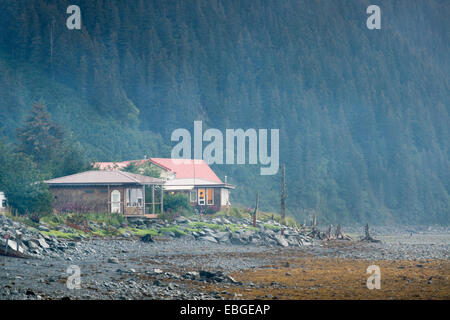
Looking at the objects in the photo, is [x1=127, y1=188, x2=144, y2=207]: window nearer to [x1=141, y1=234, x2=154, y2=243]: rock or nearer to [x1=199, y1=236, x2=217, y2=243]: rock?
[x1=199, y1=236, x2=217, y2=243]: rock

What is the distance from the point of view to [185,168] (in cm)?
5725

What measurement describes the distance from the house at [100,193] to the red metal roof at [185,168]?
12421mm

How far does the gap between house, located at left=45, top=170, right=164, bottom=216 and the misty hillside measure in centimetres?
4529

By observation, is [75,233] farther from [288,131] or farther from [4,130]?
[288,131]

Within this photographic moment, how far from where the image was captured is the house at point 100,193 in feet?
131

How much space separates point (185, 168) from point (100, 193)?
58.3 ft

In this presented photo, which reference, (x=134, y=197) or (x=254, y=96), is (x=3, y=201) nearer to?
(x=134, y=197)

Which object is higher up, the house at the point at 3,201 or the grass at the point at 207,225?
the house at the point at 3,201

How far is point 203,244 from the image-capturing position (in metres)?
35.6

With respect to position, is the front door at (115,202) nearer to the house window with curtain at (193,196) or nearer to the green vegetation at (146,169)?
the green vegetation at (146,169)

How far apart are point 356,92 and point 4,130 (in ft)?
297

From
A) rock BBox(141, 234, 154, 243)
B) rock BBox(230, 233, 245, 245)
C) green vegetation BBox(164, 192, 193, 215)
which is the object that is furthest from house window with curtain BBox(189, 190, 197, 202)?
rock BBox(141, 234, 154, 243)

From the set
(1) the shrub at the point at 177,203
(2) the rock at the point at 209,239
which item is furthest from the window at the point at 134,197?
(2) the rock at the point at 209,239

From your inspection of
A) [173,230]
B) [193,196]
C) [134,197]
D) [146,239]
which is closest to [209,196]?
[193,196]
